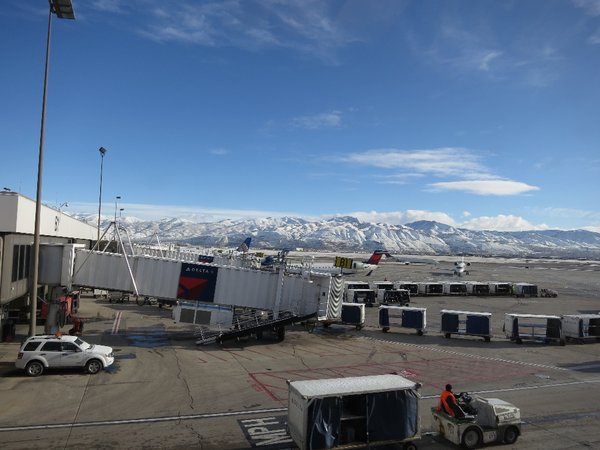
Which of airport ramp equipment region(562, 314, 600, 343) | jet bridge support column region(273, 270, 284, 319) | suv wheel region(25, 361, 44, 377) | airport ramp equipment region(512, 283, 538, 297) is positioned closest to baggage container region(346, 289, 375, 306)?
airport ramp equipment region(562, 314, 600, 343)

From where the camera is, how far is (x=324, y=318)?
35.0m

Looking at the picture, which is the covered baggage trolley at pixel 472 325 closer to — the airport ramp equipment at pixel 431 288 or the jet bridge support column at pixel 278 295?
the jet bridge support column at pixel 278 295

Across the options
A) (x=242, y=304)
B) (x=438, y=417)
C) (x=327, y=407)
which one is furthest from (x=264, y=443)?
(x=242, y=304)

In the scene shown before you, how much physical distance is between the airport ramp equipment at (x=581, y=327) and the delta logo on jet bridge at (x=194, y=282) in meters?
29.3

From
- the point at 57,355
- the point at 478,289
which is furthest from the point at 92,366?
the point at 478,289

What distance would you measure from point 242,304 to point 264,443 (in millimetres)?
18853

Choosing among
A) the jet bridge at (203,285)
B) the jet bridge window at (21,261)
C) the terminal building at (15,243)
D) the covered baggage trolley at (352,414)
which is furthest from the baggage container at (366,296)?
the covered baggage trolley at (352,414)

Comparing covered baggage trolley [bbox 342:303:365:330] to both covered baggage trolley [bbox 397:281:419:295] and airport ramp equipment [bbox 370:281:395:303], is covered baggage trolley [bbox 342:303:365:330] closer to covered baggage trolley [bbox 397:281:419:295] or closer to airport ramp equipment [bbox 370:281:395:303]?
airport ramp equipment [bbox 370:281:395:303]

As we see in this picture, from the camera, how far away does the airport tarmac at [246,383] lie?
52.4 ft

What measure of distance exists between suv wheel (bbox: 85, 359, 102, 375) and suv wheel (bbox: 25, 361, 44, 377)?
2198mm

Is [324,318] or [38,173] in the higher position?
[38,173]

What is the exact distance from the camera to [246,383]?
74.5 ft

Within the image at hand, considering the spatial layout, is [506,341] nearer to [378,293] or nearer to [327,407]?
[378,293]

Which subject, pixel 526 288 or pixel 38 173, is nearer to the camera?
pixel 38 173
